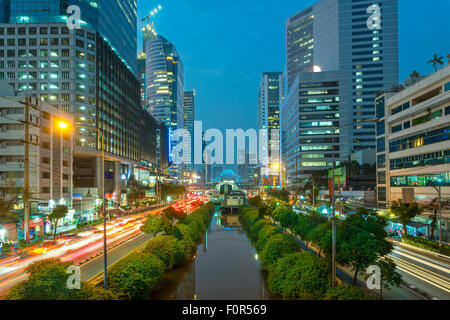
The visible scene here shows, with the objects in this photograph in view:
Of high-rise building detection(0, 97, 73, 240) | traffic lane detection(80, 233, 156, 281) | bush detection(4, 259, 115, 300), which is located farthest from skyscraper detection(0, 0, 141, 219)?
bush detection(4, 259, 115, 300)

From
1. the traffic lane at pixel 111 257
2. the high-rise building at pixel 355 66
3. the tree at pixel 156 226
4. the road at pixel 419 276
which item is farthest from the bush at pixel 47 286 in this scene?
the high-rise building at pixel 355 66

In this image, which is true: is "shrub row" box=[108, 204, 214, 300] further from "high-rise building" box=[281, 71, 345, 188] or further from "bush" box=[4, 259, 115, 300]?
"high-rise building" box=[281, 71, 345, 188]

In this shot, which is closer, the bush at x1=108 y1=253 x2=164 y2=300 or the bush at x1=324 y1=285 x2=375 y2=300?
the bush at x1=324 y1=285 x2=375 y2=300

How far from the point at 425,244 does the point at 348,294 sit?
2777 centimetres

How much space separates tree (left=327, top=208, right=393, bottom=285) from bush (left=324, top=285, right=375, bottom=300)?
4.49 metres

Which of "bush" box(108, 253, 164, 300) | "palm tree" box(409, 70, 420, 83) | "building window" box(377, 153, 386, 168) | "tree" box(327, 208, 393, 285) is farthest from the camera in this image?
"building window" box(377, 153, 386, 168)

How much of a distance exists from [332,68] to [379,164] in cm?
10046

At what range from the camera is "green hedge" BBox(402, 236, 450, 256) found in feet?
106

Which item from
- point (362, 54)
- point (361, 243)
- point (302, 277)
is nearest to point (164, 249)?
point (302, 277)

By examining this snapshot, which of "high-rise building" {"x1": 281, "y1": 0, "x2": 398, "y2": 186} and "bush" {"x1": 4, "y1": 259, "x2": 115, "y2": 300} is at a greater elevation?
"high-rise building" {"x1": 281, "y1": 0, "x2": 398, "y2": 186}

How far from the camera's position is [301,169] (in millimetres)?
141750

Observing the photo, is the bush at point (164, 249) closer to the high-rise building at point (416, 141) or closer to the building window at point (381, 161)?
the high-rise building at point (416, 141)

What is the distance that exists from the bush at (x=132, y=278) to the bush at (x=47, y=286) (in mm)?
4687

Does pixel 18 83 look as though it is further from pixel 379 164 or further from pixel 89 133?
pixel 379 164
